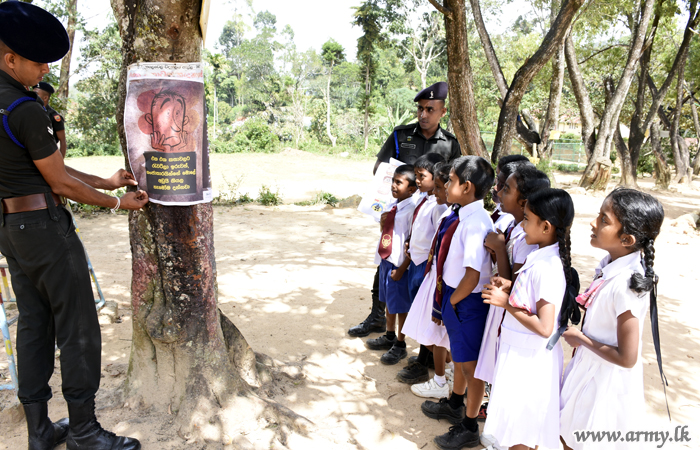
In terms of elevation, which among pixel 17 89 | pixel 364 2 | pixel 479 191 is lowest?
pixel 479 191

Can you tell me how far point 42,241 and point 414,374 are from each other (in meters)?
2.46

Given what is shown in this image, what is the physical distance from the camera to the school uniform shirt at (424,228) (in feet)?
10.5

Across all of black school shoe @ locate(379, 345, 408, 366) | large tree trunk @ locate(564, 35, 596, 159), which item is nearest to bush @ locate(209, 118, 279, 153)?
large tree trunk @ locate(564, 35, 596, 159)

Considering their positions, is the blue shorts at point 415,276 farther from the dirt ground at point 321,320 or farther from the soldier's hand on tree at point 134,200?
the soldier's hand on tree at point 134,200

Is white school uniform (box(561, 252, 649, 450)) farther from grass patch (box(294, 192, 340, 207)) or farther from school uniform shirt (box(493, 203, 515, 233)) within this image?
grass patch (box(294, 192, 340, 207))

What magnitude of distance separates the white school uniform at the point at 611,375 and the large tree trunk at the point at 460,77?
14.9 feet

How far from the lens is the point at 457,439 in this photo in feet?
8.57

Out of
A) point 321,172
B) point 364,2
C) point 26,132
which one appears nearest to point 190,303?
point 26,132

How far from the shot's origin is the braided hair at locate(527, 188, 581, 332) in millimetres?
2141

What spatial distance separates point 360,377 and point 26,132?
2566 millimetres

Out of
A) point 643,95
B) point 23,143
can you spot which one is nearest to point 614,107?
point 643,95

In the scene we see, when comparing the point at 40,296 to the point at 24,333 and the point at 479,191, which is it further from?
the point at 479,191

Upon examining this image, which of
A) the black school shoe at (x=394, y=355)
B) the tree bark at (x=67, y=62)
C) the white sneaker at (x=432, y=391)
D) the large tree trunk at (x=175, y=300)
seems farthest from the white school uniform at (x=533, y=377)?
the tree bark at (x=67, y=62)

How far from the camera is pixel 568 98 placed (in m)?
26.7
